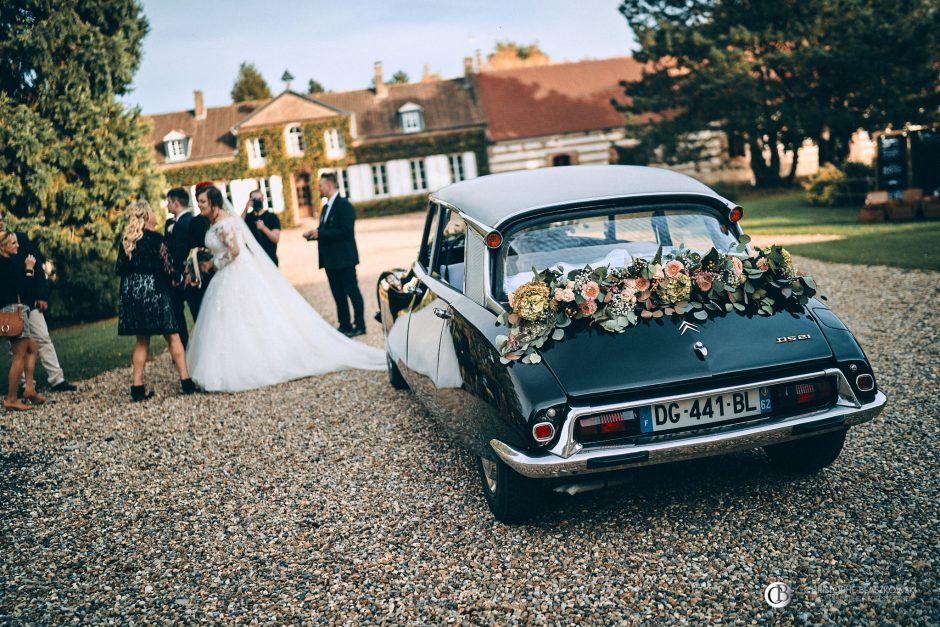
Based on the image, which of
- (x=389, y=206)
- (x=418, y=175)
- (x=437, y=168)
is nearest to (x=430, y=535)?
(x=389, y=206)


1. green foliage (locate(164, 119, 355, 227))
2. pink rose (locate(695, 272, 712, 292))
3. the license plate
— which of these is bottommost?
the license plate

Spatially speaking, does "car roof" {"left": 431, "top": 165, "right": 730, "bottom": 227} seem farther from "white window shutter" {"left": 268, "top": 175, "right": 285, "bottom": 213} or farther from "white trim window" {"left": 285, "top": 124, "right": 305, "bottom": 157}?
"white trim window" {"left": 285, "top": 124, "right": 305, "bottom": 157}

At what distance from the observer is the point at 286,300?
835 cm

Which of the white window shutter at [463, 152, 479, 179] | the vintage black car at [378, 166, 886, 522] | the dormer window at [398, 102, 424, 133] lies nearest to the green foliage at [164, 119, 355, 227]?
the dormer window at [398, 102, 424, 133]

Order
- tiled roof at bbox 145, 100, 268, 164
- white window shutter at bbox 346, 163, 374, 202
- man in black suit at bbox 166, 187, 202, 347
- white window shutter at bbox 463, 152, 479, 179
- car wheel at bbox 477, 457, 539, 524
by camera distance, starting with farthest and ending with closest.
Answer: tiled roof at bbox 145, 100, 268, 164 < white window shutter at bbox 346, 163, 374, 202 < white window shutter at bbox 463, 152, 479, 179 < man in black suit at bbox 166, 187, 202, 347 < car wheel at bbox 477, 457, 539, 524

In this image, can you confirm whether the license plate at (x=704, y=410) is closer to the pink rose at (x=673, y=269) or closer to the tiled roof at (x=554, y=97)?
the pink rose at (x=673, y=269)

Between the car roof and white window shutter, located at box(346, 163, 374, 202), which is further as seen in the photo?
white window shutter, located at box(346, 163, 374, 202)

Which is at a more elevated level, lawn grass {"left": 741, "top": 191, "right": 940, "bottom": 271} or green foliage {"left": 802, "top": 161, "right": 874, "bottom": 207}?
green foliage {"left": 802, "top": 161, "right": 874, "bottom": 207}

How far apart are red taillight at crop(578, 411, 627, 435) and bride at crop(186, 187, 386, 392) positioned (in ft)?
16.3

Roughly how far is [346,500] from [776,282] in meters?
2.79

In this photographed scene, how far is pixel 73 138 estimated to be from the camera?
1364 centimetres

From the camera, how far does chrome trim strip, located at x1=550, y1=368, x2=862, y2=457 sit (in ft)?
11.0

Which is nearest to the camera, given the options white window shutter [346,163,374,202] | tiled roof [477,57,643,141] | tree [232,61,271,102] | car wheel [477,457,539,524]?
car wheel [477,457,539,524]

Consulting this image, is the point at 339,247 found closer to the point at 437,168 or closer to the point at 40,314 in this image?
the point at 40,314
